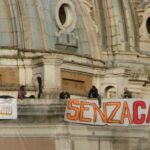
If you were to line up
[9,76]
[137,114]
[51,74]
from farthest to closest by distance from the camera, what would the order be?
[9,76]
[51,74]
[137,114]

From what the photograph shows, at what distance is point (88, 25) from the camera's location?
55.2m

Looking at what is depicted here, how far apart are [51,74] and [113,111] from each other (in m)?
6.35

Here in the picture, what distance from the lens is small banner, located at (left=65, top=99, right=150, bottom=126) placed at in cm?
4494

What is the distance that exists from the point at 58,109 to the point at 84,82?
8.80 metres

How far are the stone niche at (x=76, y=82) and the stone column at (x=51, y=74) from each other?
2.92 ft

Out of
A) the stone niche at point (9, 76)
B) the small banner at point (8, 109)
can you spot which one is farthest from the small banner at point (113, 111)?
the stone niche at point (9, 76)

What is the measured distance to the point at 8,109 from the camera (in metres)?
44.3

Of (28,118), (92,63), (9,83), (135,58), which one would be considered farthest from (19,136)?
(135,58)

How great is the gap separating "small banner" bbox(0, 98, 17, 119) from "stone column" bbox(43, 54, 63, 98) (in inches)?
227

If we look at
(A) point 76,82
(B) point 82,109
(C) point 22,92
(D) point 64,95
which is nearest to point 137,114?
(B) point 82,109

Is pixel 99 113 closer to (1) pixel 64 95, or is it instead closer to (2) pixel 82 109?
(2) pixel 82 109

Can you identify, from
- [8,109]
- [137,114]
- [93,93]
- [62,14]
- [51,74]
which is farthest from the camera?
[62,14]

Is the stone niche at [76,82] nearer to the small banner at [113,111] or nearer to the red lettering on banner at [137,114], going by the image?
the small banner at [113,111]

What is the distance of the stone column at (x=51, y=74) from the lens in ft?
166
